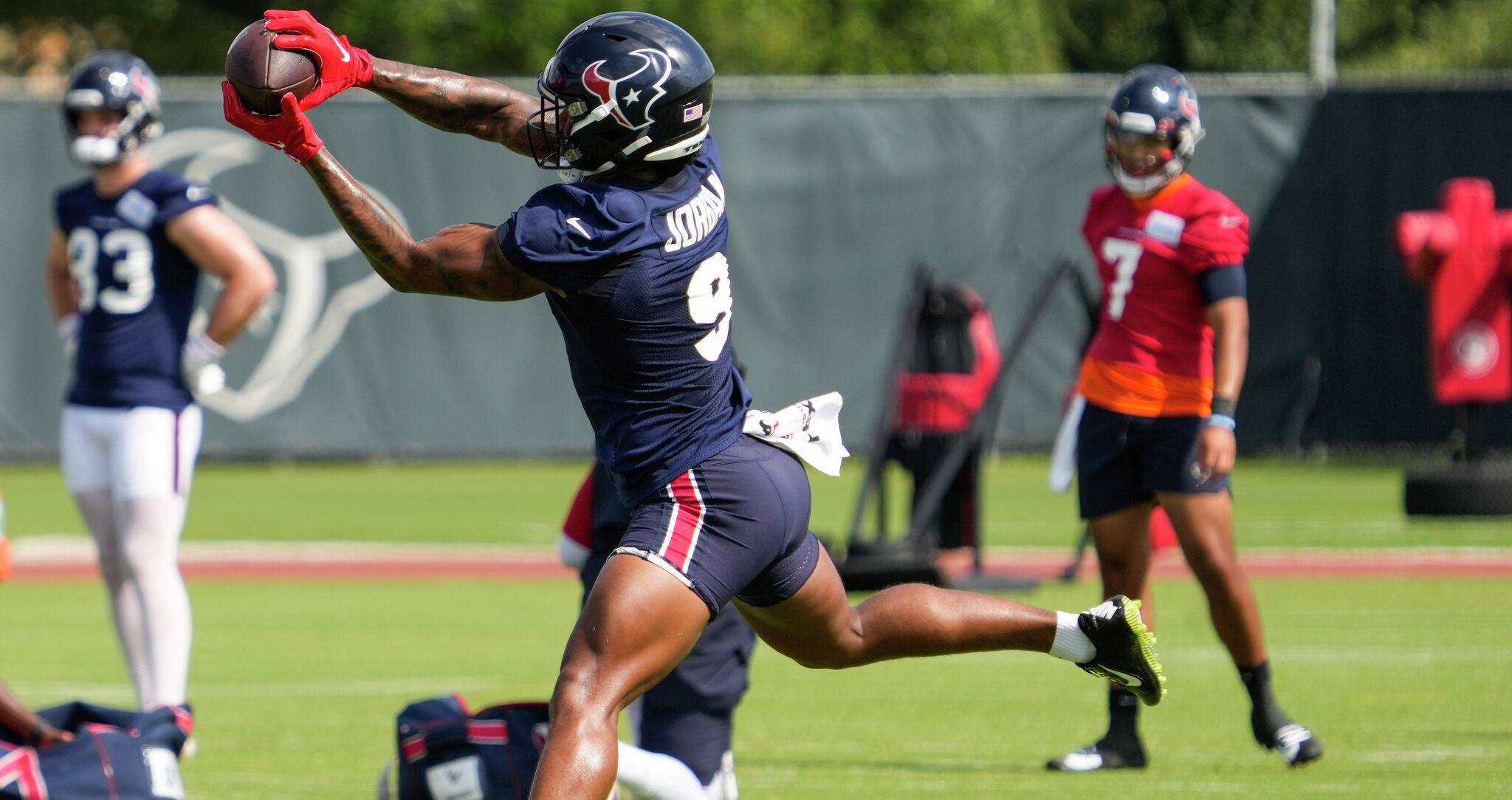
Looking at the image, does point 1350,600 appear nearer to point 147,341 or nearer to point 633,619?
point 147,341

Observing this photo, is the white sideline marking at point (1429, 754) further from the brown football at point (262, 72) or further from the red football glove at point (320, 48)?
the brown football at point (262, 72)

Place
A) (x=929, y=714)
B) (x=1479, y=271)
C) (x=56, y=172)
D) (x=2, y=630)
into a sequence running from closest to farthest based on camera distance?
(x=929, y=714)
(x=2, y=630)
(x=1479, y=271)
(x=56, y=172)

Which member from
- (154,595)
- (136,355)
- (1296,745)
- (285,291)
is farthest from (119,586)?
(285,291)

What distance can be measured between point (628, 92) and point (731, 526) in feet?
3.17

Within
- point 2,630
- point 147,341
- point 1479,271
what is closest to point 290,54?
point 147,341

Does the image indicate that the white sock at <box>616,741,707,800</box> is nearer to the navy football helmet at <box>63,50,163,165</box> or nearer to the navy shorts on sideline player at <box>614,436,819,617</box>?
the navy shorts on sideline player at <box>614,436,819,617</box>

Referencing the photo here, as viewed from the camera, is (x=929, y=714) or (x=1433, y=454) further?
(x=1433, y=454)

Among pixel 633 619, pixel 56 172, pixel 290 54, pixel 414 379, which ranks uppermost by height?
pixel 290 54

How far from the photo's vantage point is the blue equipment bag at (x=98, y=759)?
457cm

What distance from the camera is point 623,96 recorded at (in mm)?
4156

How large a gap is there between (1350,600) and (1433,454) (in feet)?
22.6

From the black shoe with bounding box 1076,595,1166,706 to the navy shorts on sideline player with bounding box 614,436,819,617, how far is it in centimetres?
84

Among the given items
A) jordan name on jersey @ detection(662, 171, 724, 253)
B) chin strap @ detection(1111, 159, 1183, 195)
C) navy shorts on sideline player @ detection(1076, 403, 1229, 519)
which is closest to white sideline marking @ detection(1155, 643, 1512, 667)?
navy shorts on sideline player @ detection(1076, 403, 1229, 519)

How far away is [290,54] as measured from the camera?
4141 millimetres
